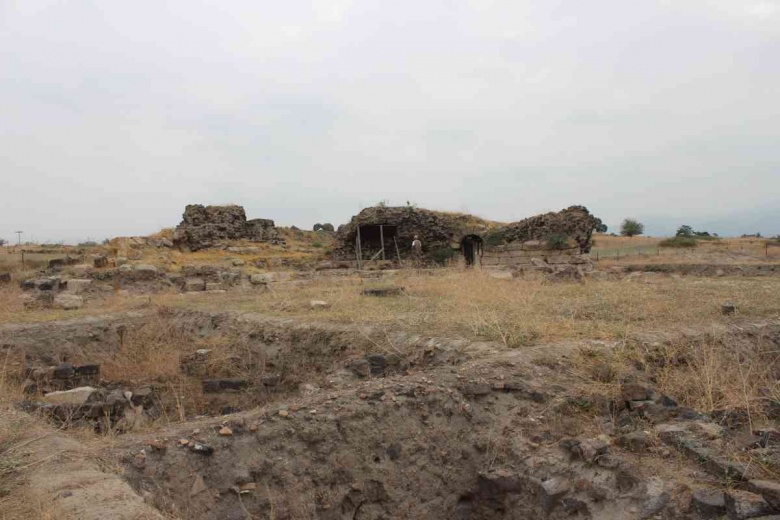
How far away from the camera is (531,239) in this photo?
1956cm

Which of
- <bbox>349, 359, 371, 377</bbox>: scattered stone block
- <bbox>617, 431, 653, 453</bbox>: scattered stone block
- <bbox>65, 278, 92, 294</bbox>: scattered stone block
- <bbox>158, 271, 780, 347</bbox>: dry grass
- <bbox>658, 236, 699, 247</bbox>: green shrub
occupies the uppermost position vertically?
<bbox>658, 236, 699, 247</bbox>: green shrub

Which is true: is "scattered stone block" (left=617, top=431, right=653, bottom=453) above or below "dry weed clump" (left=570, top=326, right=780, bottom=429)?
below

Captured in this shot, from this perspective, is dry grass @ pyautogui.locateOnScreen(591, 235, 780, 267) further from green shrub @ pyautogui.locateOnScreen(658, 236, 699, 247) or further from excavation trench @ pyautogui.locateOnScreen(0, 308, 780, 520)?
excavation trench @ pyautogui.locateOnScreen(0, 308, 780, 520)

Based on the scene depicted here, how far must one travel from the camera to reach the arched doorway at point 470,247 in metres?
22.8

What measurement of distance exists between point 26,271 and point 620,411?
16.7 m

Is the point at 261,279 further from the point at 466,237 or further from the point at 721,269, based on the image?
the point at 721,269

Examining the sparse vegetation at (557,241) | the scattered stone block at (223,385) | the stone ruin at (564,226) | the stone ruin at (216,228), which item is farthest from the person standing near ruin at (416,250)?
the scattered stone block at (223,385)

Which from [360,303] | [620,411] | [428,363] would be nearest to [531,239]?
[360,303]

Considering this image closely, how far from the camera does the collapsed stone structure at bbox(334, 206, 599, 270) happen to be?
18547 millimetres

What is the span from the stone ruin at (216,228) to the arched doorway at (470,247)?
834cm

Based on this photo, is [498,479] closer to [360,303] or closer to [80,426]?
[80,426]

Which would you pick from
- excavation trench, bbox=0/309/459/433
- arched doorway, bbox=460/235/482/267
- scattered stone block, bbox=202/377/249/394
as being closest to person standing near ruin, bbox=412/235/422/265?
arched doorway, bbox=460/235/482/267

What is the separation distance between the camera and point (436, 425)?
435cm

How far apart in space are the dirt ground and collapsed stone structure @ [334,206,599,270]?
1101 cm
